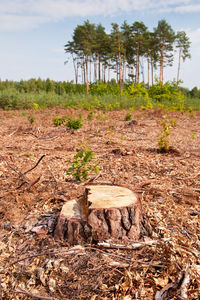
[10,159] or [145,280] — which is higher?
[10,159]

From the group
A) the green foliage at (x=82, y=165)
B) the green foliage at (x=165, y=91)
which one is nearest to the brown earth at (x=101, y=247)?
the green foliage at (x=82, y=165)

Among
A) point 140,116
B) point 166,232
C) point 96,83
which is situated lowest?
point 166,232

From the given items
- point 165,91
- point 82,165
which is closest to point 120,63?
point 165,91

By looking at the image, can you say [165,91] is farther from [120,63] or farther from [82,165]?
[82,165]

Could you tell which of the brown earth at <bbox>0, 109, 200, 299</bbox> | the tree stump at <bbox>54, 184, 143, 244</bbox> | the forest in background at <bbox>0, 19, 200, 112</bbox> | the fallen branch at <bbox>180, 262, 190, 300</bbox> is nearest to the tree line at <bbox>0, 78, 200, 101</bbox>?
the forest in background at <bbox>0, 19, 200, 112</bbox>

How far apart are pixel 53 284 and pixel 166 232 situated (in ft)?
3.52

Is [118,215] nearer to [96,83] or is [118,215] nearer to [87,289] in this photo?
[87,289]

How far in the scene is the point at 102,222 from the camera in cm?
198

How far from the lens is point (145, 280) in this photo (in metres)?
1.69

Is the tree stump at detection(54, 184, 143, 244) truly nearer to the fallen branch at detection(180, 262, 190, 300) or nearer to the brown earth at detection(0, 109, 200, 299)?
the brown earth at detection(0, 109, 200, 299)

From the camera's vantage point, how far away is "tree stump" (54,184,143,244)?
1970mm

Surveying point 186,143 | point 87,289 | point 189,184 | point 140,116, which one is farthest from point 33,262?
point 140,116

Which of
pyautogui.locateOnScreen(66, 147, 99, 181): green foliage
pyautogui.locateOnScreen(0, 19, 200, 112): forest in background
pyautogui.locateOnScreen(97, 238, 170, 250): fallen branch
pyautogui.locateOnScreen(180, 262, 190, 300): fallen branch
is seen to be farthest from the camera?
pyautogui.locateOnScreen(0, 19, 200, 112): forest in background

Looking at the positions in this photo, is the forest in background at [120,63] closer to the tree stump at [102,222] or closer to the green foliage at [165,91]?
the green foliage at [165,91]
